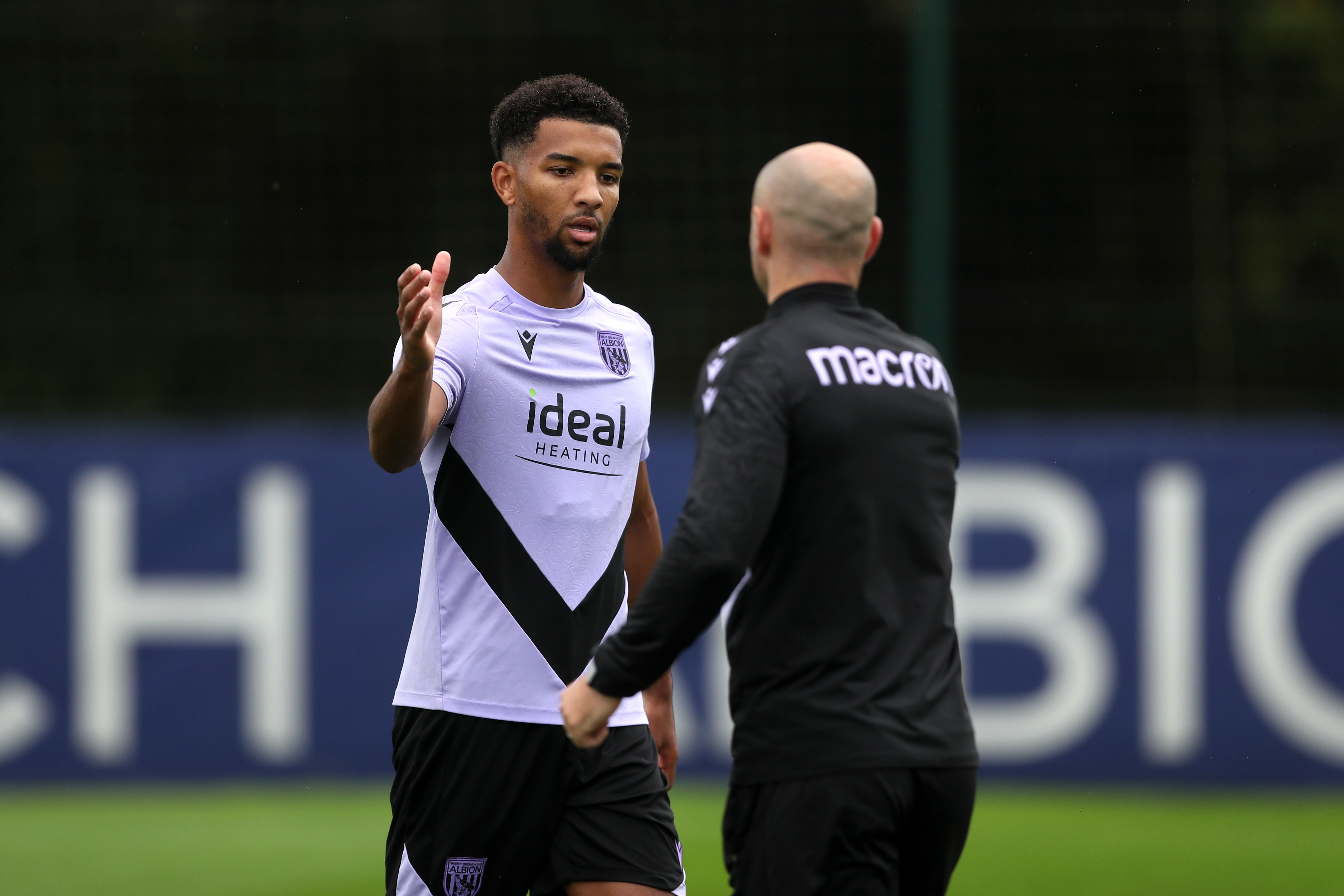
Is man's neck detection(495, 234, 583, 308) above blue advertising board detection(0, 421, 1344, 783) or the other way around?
above

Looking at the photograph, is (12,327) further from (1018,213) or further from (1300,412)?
(1300,412)

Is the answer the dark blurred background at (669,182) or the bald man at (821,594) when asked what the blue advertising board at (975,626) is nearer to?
the dark blurred background at (669,182)

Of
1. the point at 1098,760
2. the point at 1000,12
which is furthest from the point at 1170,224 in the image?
the point at 1098,760

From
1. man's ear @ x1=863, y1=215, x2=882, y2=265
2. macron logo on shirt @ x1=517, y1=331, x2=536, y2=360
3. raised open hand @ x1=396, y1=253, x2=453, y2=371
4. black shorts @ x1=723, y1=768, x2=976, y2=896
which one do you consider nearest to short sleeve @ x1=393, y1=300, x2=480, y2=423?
macron logo on shirt @ x1=517, y1=331, x2=536, y2=360

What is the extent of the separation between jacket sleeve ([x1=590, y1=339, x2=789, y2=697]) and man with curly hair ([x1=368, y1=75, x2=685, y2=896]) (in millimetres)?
551

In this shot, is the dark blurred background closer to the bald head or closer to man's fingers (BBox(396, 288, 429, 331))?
the bald head

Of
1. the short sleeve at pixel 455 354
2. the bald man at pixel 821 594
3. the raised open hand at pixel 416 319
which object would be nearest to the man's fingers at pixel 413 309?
the raised open hand at pixel 416 319

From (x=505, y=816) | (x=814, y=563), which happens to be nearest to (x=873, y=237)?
(x=814, y=563)

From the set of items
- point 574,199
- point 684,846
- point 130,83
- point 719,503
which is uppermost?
point 130,83

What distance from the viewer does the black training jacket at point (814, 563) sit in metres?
3.19

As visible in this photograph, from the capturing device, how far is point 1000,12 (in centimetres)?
977

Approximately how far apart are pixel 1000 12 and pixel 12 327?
5.85 m

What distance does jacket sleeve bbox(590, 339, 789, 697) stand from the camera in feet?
10.4

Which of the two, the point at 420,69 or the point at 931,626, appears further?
the point at 420,69
